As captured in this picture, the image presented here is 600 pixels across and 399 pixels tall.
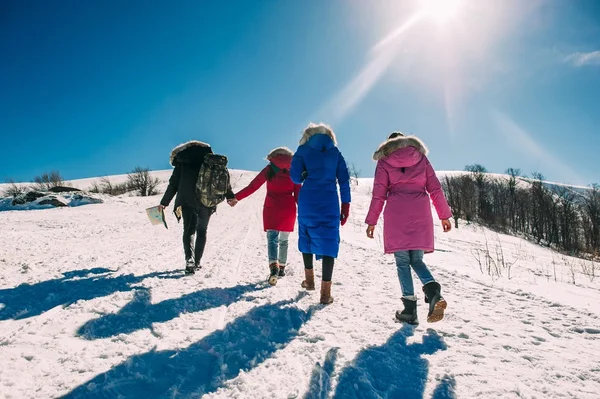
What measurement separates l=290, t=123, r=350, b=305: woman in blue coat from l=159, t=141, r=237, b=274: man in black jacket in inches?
74.0

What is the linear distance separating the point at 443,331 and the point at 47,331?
325 cm

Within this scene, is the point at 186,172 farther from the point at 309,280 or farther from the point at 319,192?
the point at 309,280

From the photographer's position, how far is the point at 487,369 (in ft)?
6.63

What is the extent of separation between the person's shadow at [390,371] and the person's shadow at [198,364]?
0.60 m

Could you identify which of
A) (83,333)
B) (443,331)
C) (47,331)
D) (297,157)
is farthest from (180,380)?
(297,157)

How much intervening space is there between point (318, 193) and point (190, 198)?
7.31 ft

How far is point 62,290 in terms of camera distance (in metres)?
3.53

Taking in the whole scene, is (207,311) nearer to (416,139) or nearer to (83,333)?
(83,333)

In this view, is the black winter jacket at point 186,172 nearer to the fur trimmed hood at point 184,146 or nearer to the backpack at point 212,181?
the fur trimmed hood at point 184,146

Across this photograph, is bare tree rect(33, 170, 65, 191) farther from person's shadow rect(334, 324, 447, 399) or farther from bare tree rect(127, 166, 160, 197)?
person's shadow rect(334, 324, 447, 399)

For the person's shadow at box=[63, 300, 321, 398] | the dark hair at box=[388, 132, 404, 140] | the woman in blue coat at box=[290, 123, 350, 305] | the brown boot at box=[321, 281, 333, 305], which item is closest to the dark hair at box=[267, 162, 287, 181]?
the woman in blue coat at box=[290, 123, 350, 305]

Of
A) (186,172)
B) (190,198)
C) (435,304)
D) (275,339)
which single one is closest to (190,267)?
(190,198)

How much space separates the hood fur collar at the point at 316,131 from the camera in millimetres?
3597

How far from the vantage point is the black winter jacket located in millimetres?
4715
